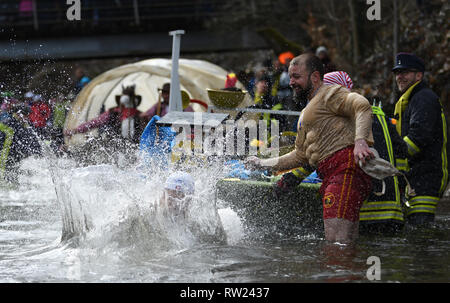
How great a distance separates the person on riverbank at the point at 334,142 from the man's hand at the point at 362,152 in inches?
3.8

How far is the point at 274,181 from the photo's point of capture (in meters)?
7.86

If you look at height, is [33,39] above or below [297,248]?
above

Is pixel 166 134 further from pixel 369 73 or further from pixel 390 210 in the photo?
pixel 369 73

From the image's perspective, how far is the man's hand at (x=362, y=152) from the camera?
604 cm

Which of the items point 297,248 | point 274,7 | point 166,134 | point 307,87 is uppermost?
point 274,7

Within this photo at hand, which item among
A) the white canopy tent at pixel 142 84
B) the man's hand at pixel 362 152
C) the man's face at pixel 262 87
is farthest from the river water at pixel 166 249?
the white canopy tent at pixel 142 84

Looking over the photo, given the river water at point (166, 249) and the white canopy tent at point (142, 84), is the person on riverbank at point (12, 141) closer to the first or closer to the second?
the white canopy tent at point (142, 84)

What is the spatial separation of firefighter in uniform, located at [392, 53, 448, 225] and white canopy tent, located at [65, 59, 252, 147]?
9083 mm

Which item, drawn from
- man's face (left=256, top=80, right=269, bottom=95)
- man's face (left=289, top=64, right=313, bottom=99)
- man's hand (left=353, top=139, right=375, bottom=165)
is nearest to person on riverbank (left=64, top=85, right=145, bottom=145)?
man's face (left=256, top=80, right=269, bottom=95)

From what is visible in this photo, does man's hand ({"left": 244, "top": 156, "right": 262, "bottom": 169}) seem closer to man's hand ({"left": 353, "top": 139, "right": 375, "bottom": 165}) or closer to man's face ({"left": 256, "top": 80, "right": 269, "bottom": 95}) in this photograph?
man's hand ({"left": 353, "top": 139, "right": 375, "bottom": 165})

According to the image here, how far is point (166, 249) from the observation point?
6.52 m
